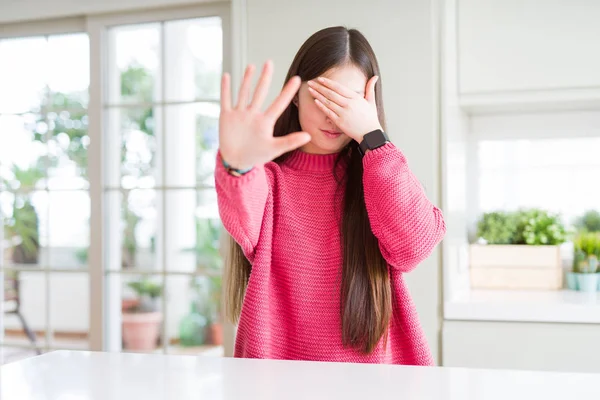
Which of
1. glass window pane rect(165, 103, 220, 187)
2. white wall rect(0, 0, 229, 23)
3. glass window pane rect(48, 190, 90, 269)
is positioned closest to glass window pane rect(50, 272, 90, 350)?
glass window pane rect(165, 103, 220, 187)

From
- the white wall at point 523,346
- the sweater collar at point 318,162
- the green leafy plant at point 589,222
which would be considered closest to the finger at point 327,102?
the sweater collar at point 318,162

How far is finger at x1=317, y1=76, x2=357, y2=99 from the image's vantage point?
3.22ft

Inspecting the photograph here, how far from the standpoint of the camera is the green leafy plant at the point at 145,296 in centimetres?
436

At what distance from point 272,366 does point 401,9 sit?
5.05 feet

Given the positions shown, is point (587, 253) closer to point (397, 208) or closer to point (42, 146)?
point (397, 208)

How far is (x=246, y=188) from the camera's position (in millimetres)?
853

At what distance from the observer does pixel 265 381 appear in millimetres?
666

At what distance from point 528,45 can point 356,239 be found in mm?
1324

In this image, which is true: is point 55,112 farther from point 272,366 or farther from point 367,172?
point 272,366

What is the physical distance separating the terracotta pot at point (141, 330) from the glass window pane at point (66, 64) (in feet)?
5.99

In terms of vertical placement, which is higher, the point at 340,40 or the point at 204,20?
the point at 204,20

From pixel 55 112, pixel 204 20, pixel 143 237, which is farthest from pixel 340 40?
pixel 143 237

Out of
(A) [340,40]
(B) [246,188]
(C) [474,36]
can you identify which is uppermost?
(C) [474,36]

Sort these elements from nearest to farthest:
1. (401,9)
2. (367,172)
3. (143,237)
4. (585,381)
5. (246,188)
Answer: (585,381) < (246,188) < (367,172) < (401,9) < (143,237)
